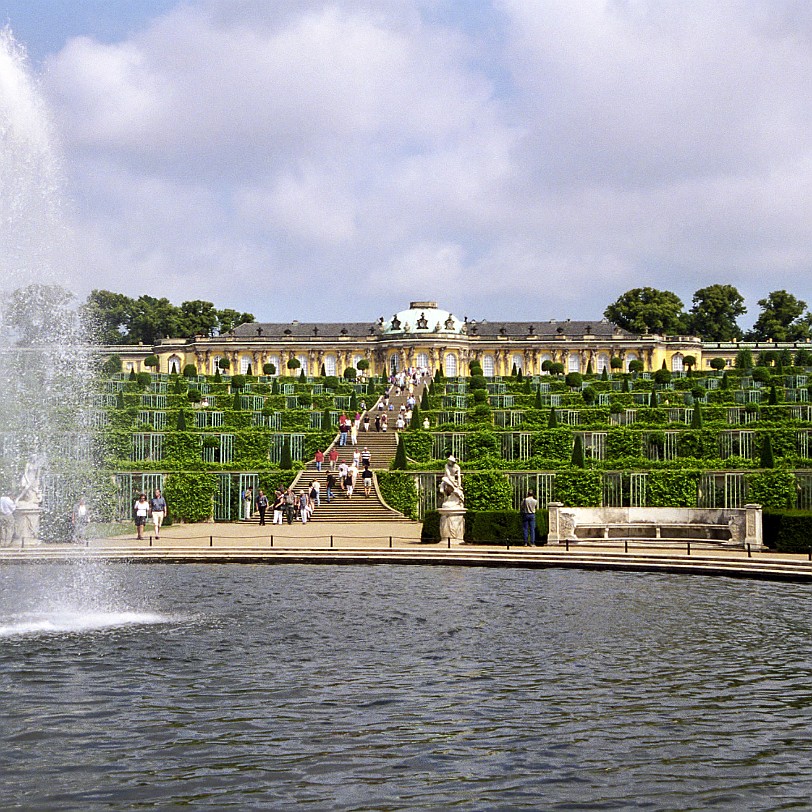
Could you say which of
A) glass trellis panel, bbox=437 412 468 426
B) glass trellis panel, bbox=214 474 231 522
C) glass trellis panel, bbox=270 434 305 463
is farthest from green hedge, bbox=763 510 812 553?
glass trellis panel, bbox=437 412 468 426

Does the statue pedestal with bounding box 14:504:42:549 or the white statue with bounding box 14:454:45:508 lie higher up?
the white statue with bounding box 14:454:45:508

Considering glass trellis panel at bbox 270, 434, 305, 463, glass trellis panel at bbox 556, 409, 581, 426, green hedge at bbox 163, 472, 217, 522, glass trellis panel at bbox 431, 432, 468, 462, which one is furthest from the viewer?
glass trellis panel at bbox 556, 409, 581, 426

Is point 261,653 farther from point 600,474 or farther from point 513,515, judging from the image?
point 600,474

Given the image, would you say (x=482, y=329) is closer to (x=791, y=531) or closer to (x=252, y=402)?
(x=252, y=402)

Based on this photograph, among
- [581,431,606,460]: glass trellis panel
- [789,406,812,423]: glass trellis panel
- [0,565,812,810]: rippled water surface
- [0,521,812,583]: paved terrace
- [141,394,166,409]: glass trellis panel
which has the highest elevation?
[141,394,166,409]: glass trellis panel

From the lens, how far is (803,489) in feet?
111

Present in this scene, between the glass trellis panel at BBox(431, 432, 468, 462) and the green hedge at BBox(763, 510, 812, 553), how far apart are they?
1564 centimetres

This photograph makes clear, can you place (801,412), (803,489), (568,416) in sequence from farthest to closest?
(568,416)
(801,412)
(803,489)

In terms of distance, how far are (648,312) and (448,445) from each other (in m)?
82.5

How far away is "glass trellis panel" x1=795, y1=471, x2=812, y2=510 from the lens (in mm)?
33500

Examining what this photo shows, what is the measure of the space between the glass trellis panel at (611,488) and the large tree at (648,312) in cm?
8650

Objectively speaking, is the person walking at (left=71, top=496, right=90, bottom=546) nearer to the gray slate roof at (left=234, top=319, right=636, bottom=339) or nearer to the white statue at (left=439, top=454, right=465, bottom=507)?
the white statue at (left=439, top=454, right=465, bottom=507)

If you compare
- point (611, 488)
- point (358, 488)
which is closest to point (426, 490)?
point (358, 488)

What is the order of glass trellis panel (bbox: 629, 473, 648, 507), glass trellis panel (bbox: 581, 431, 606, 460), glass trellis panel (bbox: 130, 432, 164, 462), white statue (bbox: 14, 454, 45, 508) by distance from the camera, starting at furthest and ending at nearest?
glass trellis panel (bbox: 581, 431, 606, 460), glass trellis panel (bbox: 130, 432, 164, 462), glass trellis panel (bbox: 629, 473, 648, 507), white statue (bbox: 14, 454, 45, 508)
